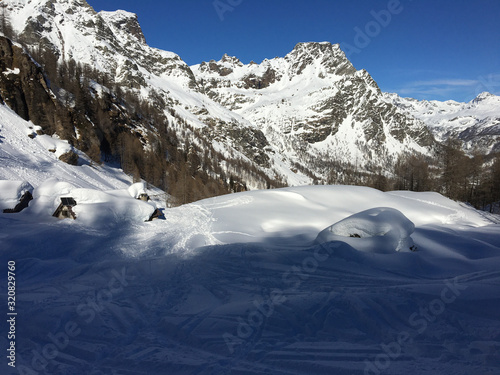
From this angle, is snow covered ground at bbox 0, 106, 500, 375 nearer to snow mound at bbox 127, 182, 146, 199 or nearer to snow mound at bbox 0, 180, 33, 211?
snow mound at bbox 0, 180, 33, 211

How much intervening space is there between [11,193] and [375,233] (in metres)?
16.1

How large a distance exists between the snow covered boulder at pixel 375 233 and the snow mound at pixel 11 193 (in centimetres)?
1398

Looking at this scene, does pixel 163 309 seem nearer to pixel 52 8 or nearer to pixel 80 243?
pixel 80 243

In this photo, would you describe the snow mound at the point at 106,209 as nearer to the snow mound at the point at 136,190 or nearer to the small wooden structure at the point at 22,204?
the small wooden structure at the point at 22,204

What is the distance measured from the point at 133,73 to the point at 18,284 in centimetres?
14653

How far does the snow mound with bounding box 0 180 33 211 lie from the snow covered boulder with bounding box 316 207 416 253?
14.0 metres

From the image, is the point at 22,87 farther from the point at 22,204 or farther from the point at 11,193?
the point at 22,204

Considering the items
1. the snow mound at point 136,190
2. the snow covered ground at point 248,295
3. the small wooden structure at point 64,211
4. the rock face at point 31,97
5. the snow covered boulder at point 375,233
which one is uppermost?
the rock face at point 31,97

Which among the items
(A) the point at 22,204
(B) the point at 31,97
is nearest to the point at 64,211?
(A) the point at 22,204

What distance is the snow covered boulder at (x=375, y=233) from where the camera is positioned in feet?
28.0

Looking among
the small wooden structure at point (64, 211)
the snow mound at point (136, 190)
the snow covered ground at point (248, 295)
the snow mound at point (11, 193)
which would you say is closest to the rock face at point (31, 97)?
the snow mound at point (136, 190)

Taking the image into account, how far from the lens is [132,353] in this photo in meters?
4.18

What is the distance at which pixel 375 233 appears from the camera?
8961 mm

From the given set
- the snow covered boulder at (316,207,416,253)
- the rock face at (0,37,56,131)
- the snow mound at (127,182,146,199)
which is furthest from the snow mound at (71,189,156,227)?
the rock face at (0,37,56,131)
